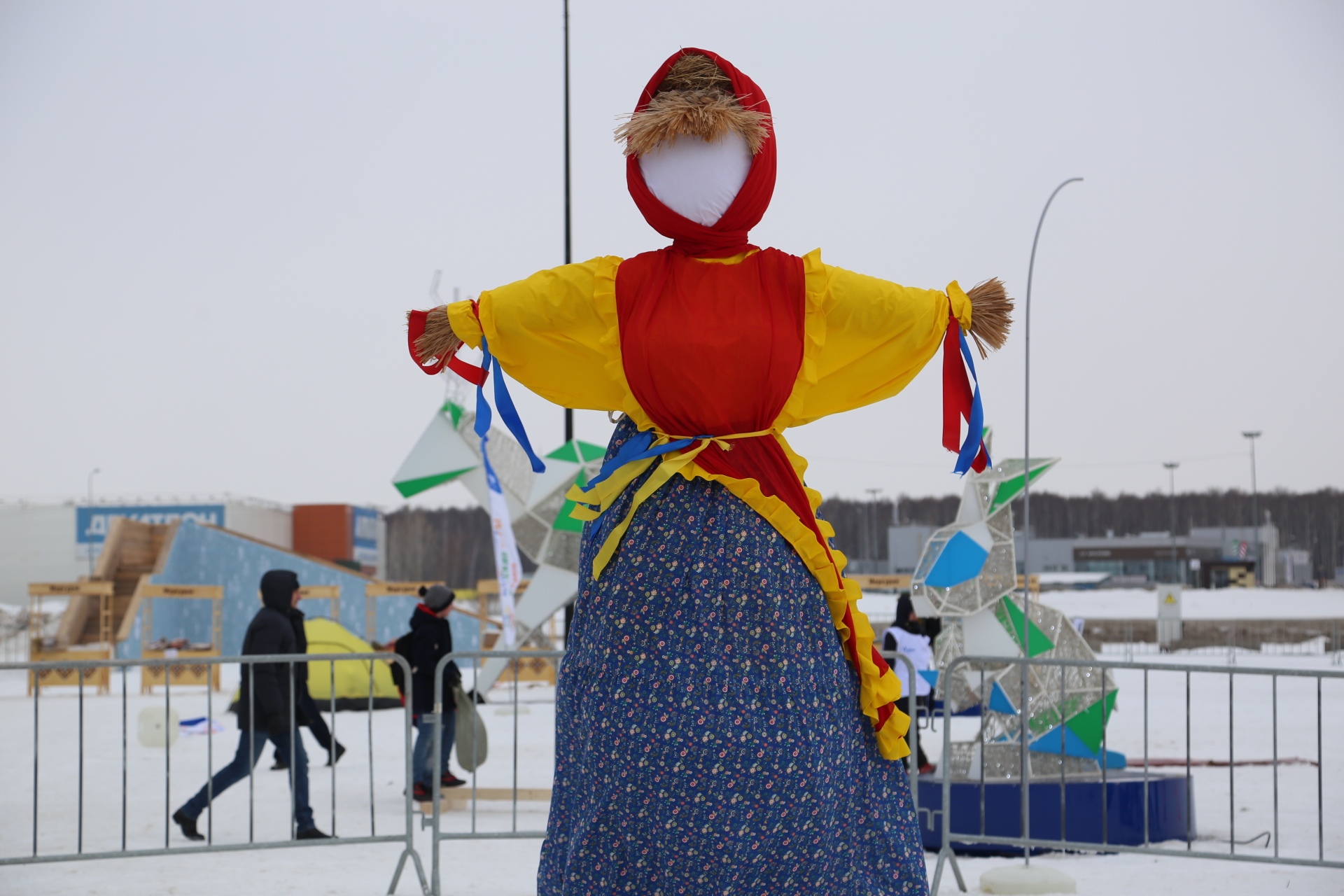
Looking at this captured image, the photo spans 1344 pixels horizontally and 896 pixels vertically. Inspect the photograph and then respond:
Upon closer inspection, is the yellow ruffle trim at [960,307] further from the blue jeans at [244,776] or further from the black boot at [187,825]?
the black boot at [187,825]

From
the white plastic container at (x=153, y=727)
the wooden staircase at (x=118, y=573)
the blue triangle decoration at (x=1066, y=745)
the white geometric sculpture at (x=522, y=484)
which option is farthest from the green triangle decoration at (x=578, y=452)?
the wooden staircase at (x=118, y=573)

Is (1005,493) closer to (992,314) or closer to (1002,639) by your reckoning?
(1002,639)

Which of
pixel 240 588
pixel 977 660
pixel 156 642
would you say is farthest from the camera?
pixel 240 588

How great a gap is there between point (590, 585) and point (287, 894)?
10.5 feet

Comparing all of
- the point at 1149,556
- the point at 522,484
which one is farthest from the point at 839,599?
the point at 1149,556

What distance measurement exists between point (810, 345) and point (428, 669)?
19.3ft

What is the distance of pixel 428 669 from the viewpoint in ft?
26.5

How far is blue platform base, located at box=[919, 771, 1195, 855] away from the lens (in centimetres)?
659

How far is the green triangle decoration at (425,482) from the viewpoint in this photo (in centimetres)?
1188

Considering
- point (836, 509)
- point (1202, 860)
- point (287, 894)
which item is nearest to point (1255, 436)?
point (836, 509)

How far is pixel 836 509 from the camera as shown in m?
65.1

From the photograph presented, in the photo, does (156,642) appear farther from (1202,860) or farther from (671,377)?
(671,377)

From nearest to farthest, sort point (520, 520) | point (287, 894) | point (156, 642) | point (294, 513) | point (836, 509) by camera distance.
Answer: point (287, 894)
point (520, 520)
point (156, 642)
point (294, 513)
point (836, 509)

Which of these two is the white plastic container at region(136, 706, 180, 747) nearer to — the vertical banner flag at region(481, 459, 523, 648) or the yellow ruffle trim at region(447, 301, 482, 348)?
the vertical banner flag at region(481, 459, 523, 648)
